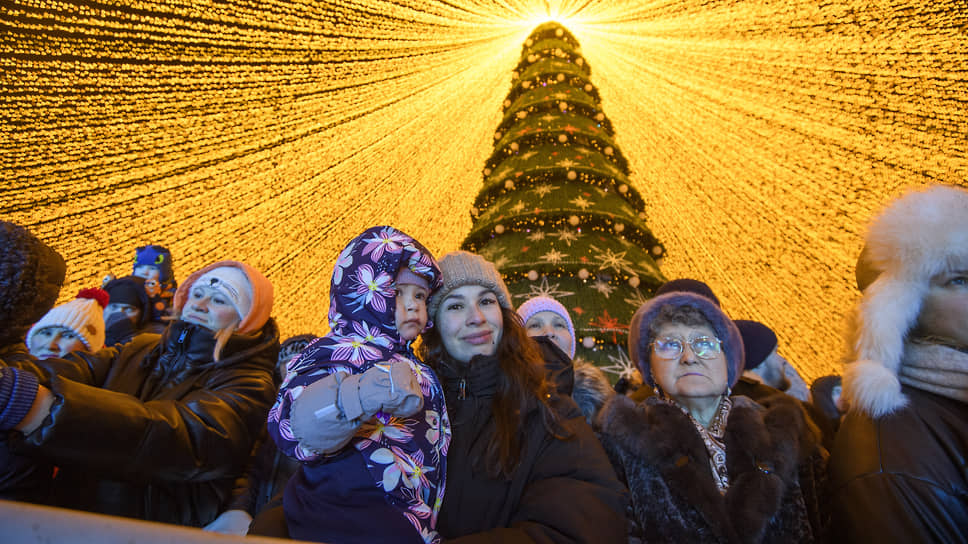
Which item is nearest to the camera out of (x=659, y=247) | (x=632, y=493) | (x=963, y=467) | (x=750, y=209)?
(x=963, y=467)

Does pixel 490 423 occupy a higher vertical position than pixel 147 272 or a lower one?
higher

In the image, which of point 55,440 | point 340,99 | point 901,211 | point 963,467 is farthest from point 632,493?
point 340,99

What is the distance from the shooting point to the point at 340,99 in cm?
596

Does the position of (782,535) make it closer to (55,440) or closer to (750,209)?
(55,440)

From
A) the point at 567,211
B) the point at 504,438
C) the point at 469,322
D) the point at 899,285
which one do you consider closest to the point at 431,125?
the point at 567,211

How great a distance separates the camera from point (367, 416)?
128cm

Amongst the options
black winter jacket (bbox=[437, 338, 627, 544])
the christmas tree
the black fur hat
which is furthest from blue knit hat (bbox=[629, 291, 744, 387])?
the black fur hat

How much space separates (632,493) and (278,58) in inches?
199

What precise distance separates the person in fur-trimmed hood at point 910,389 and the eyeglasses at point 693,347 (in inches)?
18.1

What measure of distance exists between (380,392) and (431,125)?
6.32m

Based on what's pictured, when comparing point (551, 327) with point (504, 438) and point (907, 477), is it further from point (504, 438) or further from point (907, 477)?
point (907, 477)

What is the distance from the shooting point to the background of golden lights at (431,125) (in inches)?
163

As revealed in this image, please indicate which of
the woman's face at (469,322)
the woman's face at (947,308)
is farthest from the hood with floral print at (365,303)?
the woman's face at (947,308)

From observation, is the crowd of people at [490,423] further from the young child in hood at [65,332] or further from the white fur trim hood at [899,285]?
the young child in hood at [65,332]
